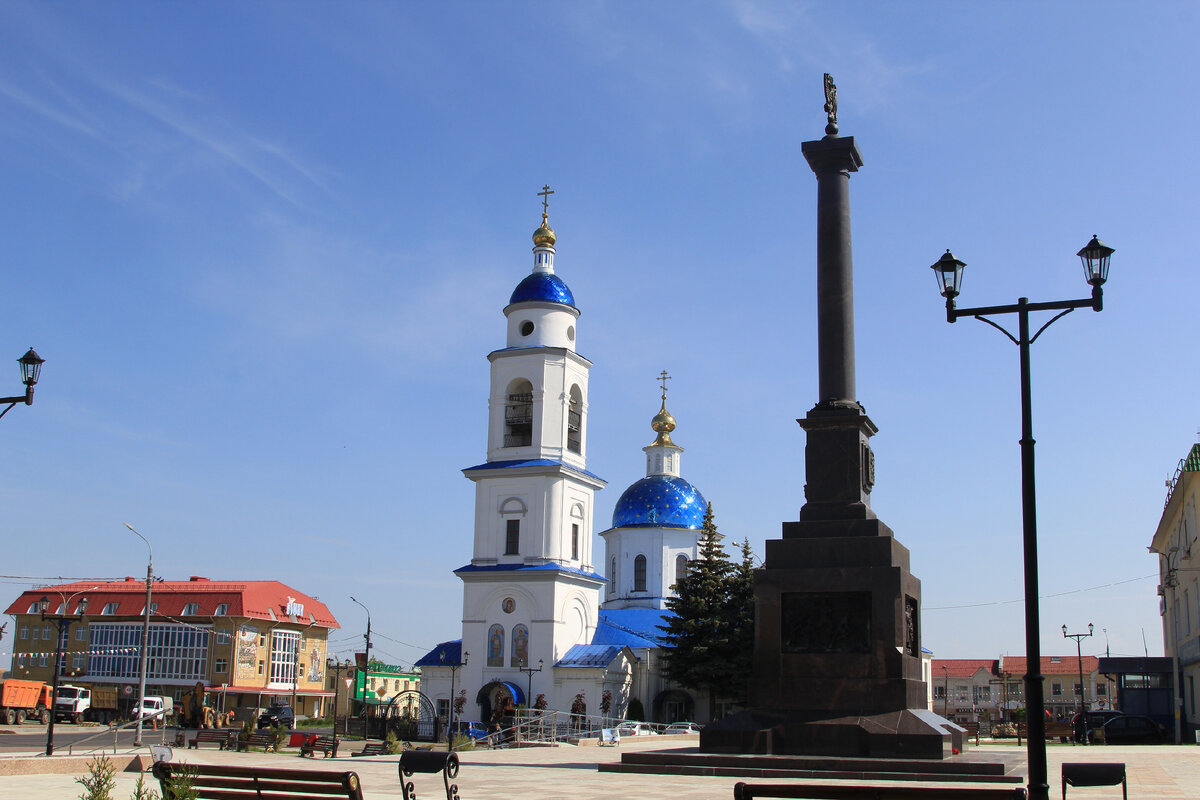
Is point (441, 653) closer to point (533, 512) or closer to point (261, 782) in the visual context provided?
point (533, 512)

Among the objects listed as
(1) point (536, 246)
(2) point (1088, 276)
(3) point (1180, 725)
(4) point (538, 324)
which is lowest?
(3) point (1180, 725)

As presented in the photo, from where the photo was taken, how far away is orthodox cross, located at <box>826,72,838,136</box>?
2278cm

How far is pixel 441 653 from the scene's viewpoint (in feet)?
170

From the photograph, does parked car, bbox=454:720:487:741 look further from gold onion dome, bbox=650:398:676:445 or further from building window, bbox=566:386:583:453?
gold onion dome, bbox=650:398:676:445

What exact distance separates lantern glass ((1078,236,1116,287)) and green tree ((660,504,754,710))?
1446 inches

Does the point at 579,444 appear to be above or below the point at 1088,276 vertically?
above

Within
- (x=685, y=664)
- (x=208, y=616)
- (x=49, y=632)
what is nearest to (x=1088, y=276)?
(x=685, y=664)

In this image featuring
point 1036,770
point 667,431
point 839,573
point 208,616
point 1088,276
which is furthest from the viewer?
point 208,616

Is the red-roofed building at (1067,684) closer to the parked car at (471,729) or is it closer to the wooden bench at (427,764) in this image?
the parked car at (471,729)

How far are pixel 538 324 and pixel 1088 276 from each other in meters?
40.8

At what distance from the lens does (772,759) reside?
58.1 feet

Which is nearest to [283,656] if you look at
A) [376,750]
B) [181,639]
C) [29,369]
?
[181,639]

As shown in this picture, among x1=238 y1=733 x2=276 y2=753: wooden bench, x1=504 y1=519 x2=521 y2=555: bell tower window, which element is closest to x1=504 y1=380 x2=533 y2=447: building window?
x1=504 y1=519 x2=521 y2=555: bell tower window

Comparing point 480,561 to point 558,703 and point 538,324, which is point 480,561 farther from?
point 538,324
